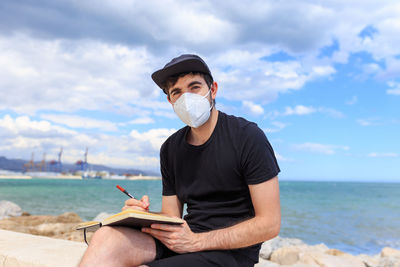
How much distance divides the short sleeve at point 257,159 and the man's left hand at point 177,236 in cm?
41

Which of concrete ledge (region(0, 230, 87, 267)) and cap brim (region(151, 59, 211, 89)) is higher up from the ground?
cap brim (region(151, 59, 211, 89))

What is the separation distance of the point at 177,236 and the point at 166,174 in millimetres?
602

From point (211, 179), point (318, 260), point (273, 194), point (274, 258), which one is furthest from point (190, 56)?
point (274, 258)

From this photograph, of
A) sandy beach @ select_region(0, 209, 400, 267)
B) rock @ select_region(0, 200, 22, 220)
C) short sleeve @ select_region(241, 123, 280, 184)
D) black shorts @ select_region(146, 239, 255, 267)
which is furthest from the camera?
rock @ select_region(0, 200, 22, 220)

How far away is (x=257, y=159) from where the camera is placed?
188cm

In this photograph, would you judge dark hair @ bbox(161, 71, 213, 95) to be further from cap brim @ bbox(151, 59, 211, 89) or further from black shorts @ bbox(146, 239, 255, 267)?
black shorts @ bbox(146, 239, 255, 267)

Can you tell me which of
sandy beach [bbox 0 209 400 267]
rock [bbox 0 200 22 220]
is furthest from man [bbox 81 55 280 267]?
rock [bbox 0 200 22 220]

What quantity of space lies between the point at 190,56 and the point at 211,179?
736 mm

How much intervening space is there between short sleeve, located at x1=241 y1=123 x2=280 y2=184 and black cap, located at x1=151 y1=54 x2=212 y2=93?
1.59 feet

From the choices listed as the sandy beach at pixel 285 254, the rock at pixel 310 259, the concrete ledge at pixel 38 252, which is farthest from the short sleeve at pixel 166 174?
the rock at pixel 310 259

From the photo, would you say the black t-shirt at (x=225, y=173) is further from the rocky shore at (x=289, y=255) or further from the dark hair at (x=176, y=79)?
the rocky shore at (x=289, y=255)

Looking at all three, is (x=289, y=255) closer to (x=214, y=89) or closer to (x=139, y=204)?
(x=214, y=89)

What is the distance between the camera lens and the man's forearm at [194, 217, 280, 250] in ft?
5.98

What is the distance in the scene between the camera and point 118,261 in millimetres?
1692
